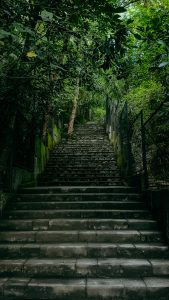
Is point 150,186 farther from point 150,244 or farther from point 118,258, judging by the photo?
point 118,258

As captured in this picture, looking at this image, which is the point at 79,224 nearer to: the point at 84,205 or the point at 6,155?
the point at 84,205

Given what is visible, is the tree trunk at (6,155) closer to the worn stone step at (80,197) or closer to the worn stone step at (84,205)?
the worn stone step at (80,197)

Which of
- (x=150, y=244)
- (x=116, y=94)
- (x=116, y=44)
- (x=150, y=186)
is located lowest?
(x=150, y=244)

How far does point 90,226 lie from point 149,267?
4.62ft

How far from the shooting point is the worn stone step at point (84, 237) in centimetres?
461

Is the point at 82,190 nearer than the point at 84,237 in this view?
No

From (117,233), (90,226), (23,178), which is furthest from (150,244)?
(23,178)

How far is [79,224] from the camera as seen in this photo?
498cm

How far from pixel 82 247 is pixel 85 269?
47cm

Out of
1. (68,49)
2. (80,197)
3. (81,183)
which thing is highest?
(68,49)

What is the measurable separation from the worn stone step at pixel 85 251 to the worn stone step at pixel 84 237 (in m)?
0.26

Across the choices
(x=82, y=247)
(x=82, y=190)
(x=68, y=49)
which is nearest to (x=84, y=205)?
(x=82, y=190)

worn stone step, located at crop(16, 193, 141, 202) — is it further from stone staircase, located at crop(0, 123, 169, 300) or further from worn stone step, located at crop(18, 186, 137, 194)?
worn stone step, located at crop(18, 186, 137, 194)

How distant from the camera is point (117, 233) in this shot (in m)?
4.67
